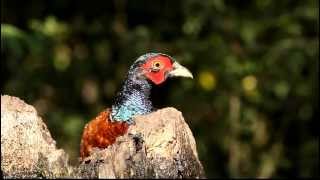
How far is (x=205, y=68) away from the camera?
24.1 feet

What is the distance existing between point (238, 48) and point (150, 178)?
5.42 meters

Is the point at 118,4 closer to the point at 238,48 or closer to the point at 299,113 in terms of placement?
the point at 238,48

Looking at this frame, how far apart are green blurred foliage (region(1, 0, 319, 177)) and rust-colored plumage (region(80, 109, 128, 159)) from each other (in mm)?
3117

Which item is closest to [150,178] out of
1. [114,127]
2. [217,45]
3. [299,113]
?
[114,127]

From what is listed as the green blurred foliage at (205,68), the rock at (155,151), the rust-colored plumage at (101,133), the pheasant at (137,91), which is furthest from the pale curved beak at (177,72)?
the green blurred foliage at (205,68)

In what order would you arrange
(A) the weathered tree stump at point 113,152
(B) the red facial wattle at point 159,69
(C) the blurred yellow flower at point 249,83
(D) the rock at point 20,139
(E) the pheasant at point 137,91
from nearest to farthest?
(A) the weathered tree stump at point 113,152 < (D) the rock at point 20,139 < (E) the pheasant at point 137,91 < (B) the red facial wattle at point 159,69 < (C) the blurred yellow flower at point 249,83

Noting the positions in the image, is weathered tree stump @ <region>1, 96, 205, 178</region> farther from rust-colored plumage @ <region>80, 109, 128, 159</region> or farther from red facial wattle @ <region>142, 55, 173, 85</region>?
red facial wattle @ <region>142, 55, 173, 85</region>

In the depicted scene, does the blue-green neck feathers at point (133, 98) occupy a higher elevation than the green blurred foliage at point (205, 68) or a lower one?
lower

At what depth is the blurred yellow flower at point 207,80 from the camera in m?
7.33

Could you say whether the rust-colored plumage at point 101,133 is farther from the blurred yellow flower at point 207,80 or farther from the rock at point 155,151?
the blurred yellow flower at point 207,80

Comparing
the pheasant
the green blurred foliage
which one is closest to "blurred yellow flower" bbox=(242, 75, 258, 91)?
the green blurred foliage

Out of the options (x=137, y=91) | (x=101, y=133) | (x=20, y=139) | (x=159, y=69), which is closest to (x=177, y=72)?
(x=159, y=69)

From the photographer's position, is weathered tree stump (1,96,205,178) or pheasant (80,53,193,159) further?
pheasant (80,53,193,159)

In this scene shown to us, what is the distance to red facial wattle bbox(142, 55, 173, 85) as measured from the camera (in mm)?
4195
